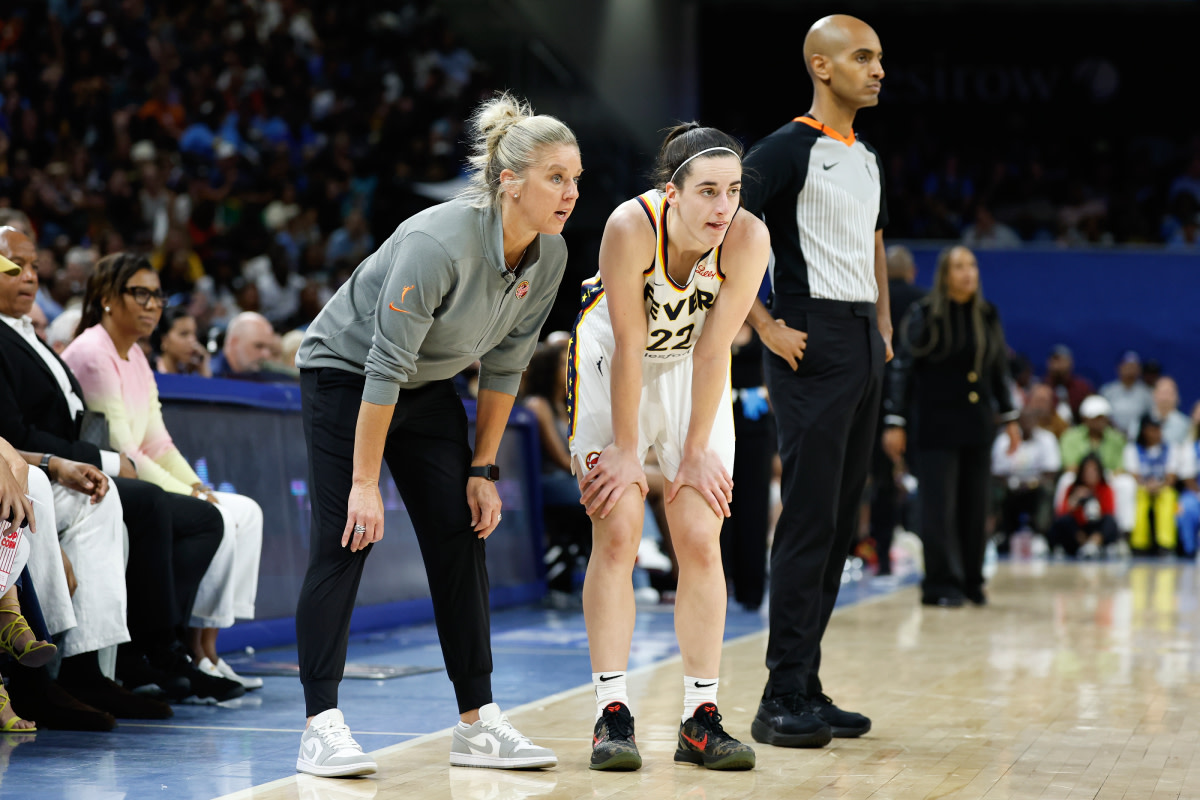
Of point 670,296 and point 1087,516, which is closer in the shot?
point 670,296

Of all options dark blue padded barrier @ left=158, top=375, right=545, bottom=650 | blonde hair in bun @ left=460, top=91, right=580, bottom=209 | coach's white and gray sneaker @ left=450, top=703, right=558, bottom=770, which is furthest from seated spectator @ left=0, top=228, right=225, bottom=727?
blonde hair in bun @ left=460, top=91, right=580, bottom=209

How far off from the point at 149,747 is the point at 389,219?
10.1m

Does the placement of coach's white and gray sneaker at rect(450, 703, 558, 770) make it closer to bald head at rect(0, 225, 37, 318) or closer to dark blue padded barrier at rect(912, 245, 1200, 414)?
bald head at rect(0, 225, 37, 318)

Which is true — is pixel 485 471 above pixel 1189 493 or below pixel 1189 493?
above

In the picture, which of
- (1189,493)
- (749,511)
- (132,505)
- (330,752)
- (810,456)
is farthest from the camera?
(1189,493)

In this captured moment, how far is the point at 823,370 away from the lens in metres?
3.88

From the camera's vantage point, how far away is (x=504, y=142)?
327 centimetres

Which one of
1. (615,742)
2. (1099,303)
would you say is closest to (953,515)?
(615,742)

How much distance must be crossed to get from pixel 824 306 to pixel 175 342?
3171 millimetres

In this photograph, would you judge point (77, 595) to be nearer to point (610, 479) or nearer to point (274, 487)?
point (610, 479)

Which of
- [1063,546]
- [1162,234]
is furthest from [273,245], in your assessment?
[1162,234]

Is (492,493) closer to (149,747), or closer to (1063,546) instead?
(149,747)

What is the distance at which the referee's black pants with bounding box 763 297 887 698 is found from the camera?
12.6ft

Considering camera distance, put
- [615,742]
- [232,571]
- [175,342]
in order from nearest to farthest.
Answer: [615,742] < [232,571] < [175,342]
